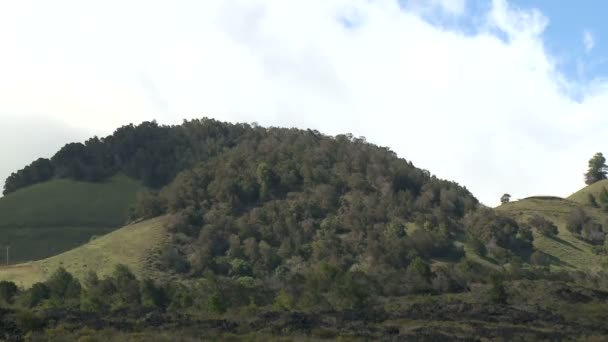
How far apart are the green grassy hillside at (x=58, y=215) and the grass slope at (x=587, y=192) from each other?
103m

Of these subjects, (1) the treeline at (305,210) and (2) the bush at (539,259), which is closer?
(2) the bush at (539,259)

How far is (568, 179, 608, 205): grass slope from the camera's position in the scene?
185288mm

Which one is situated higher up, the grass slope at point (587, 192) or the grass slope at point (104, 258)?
the grass slope at point (587, 192)

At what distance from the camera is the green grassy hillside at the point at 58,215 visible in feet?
510

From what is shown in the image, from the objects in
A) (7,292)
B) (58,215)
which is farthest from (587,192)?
→ (7,292)

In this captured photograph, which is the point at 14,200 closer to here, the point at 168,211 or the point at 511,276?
the point at 168,211

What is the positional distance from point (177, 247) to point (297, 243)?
20055mm

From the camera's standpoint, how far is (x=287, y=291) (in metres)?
91.9

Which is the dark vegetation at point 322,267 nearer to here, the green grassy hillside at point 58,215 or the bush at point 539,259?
the bush at point 539,259

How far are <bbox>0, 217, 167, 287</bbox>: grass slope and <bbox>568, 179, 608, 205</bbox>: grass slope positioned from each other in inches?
3949

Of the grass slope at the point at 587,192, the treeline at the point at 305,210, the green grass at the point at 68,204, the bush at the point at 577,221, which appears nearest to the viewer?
the treeline at the point at 305,210

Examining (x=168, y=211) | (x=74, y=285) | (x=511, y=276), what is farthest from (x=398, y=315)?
(x=168, y=211)

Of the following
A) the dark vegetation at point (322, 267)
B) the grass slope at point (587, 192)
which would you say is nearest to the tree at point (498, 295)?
the dark vegetation at point (322, 267)

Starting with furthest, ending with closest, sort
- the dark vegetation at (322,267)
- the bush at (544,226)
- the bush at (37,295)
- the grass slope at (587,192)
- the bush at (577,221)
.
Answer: the grass slope at (587,192)
the bush at (577,221)
the bush at (544,226)
the bush at (37,295)
the dark vegetation at (322,267)
